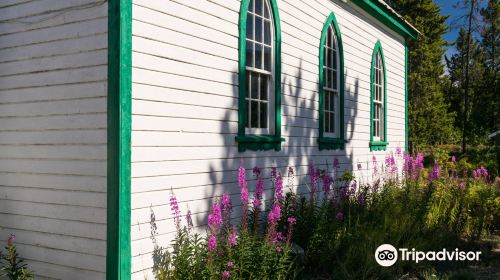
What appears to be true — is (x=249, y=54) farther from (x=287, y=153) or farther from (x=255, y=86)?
(x=287, y=153)

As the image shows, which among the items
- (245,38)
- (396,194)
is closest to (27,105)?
(245,38)

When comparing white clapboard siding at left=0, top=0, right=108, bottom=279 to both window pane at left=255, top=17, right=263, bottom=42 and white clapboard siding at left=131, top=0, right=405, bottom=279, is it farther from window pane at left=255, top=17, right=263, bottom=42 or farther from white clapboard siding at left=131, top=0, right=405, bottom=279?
window pane at left=255, top=17, right=263, bottom=42

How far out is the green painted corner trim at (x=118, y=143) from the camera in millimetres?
4645

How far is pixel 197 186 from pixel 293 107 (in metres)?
2.77

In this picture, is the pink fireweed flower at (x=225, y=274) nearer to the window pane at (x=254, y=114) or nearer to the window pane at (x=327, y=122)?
the window pane at (x=254, y=114)

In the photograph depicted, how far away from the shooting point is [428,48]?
31.7 m

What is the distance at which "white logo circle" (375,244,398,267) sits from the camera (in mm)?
6520

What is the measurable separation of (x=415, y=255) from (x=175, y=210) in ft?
11.6

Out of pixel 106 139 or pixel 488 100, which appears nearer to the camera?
pixel 106 139

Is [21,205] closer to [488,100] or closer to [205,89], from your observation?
[205,89]

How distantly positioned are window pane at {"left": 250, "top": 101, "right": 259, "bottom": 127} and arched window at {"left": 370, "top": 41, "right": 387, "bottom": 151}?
219 inches

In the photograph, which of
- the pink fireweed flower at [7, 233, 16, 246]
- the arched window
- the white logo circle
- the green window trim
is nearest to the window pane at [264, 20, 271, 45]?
the white logo circle

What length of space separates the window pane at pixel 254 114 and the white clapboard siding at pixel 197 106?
1.41 feet

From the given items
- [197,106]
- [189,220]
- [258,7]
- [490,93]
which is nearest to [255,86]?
[258,7]
